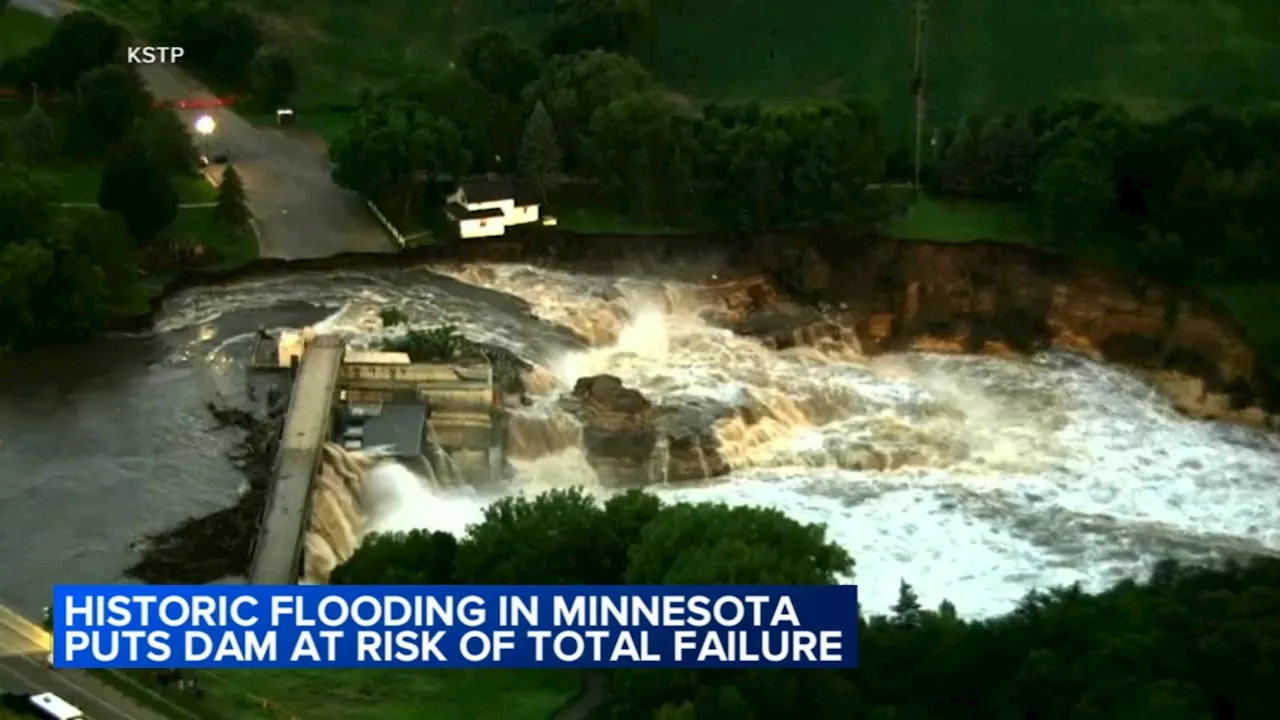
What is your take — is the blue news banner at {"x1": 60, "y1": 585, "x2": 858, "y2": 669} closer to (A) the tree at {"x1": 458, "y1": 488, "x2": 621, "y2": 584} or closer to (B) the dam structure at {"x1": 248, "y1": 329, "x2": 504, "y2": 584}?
(A) the tree at {"x1": 458, "y1": 488, "x2": 621, "y2": 584}

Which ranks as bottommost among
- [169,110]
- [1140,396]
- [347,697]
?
[347,697]

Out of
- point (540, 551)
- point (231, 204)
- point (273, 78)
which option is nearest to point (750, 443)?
point (540, 551)

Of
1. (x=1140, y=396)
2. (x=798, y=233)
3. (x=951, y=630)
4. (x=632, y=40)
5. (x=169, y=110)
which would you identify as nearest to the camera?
(x=951, y=630)

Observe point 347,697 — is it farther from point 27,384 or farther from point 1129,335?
point 1129,335

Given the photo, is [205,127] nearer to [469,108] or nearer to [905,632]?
[469,108]

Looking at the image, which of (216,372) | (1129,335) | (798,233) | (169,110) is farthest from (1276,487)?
(169,110)

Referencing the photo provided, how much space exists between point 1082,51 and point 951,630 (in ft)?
150

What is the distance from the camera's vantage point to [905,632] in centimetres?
2928

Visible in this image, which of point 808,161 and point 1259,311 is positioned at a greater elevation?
point 808,161

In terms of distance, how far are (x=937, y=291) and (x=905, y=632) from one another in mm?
26508

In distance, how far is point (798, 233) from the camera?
5666cm

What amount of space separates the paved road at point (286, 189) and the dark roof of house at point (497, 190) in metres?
3.18

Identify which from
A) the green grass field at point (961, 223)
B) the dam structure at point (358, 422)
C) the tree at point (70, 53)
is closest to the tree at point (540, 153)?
the green grass field at point (961, 223)

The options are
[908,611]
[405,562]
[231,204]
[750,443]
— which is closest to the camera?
[908,611]
